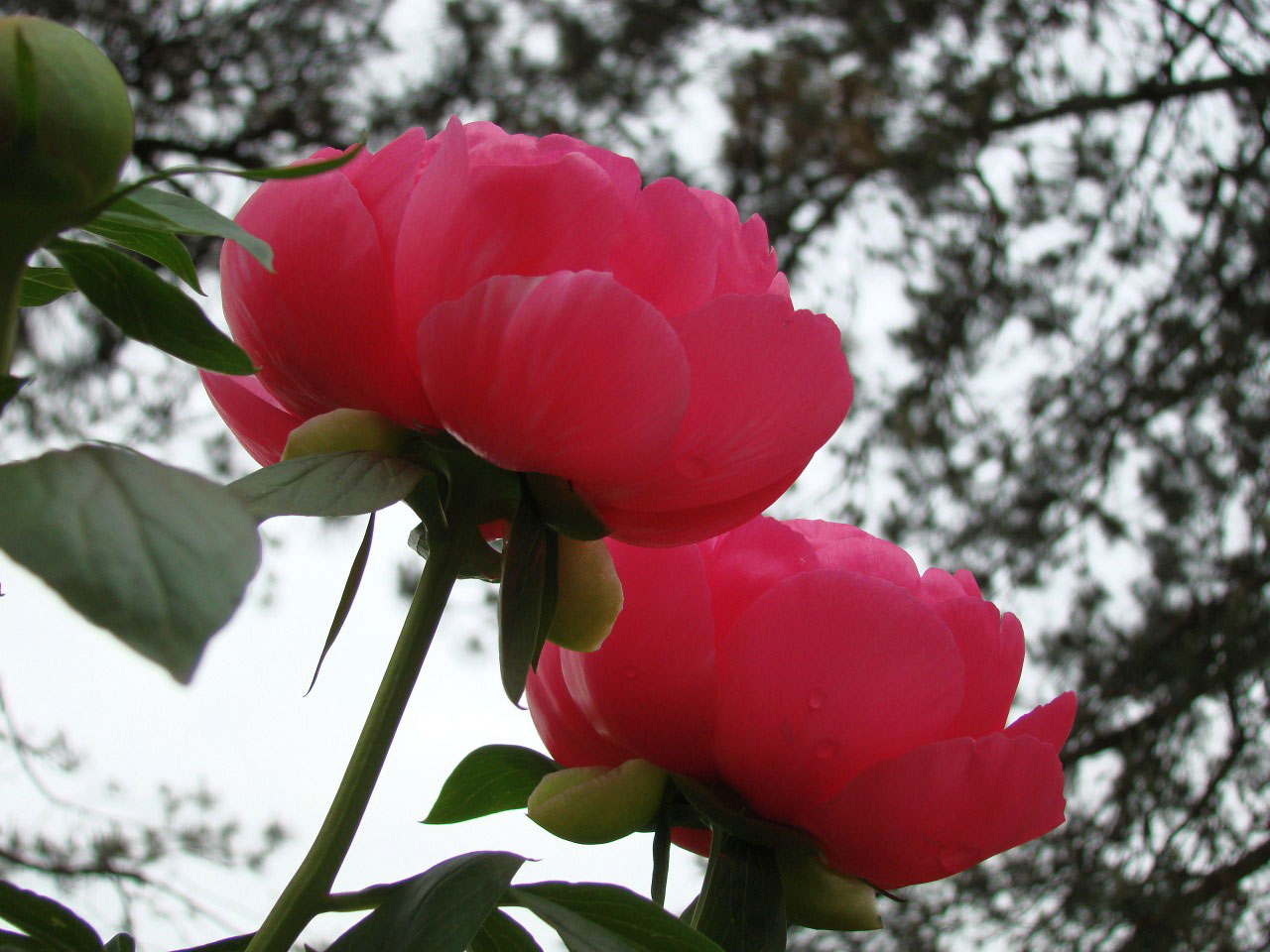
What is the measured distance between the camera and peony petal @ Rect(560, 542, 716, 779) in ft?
0.66

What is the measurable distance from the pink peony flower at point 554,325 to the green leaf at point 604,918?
53mm

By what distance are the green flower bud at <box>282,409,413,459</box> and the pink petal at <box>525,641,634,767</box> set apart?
0.21 feet

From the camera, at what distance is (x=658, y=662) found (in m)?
0.20

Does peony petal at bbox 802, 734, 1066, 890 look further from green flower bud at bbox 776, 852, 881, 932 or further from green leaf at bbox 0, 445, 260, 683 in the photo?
green leaf at bbox 0, 445, 260, 683

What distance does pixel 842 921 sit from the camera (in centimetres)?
21

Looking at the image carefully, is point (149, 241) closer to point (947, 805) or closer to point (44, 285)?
point (44, 285)

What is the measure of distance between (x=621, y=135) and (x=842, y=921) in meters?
2.16

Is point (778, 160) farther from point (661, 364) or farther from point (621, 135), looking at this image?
point (661, 364)

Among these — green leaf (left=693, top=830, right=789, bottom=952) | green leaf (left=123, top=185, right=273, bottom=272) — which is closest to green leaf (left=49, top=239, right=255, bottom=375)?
green leaf (left=123, top=185, right=273, bottom=272)

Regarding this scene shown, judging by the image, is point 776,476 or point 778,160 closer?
point 776,476

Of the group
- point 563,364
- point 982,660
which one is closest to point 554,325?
point 563,364

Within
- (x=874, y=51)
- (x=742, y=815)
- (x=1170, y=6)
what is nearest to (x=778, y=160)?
(x=874, y=51)

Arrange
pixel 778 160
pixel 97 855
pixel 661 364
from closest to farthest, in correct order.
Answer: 1. pixel 661 364
2. pixel 97 855
3. pixel 778 160

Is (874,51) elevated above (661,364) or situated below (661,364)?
above
